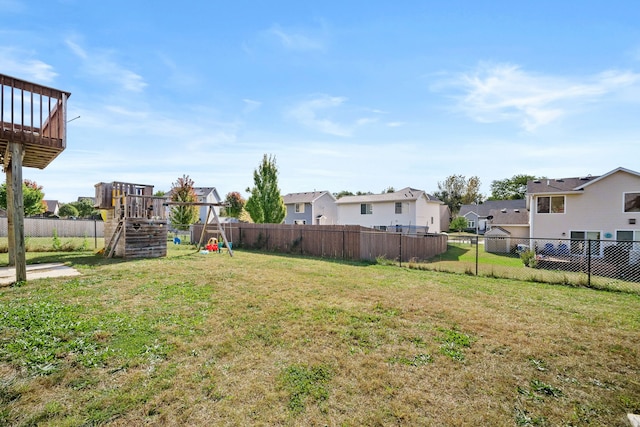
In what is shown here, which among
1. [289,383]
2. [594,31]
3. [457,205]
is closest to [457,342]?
[289,383]

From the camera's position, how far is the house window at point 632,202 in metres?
17.6

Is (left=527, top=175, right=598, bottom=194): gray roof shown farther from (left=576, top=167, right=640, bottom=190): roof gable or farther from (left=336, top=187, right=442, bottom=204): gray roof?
(left=336, top=187, right=442, bottom=204): gray roof

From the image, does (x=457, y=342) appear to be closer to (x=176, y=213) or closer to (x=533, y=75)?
(x=533, y=75)

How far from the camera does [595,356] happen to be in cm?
377

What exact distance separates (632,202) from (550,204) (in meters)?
3.81

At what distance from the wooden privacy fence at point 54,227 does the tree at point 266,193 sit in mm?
12538

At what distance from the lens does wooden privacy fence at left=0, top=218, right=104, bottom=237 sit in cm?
2338

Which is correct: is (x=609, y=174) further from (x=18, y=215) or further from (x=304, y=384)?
(x=18, y=215)

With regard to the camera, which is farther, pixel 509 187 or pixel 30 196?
pixel 509 187

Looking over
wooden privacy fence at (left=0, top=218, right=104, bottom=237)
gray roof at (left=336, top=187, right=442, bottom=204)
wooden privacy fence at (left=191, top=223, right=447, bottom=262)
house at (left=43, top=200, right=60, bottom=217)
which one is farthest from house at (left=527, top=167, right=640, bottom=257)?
house at (left=43, top=200, right=60, bottom=217)

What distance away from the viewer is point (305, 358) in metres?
3.59

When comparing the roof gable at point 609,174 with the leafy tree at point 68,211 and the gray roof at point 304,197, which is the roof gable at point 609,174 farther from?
the leafy tree at point 68,211

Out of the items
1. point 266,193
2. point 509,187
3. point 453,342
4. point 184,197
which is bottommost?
point 453,342

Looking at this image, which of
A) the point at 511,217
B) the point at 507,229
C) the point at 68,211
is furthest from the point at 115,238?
the point at 68,211
